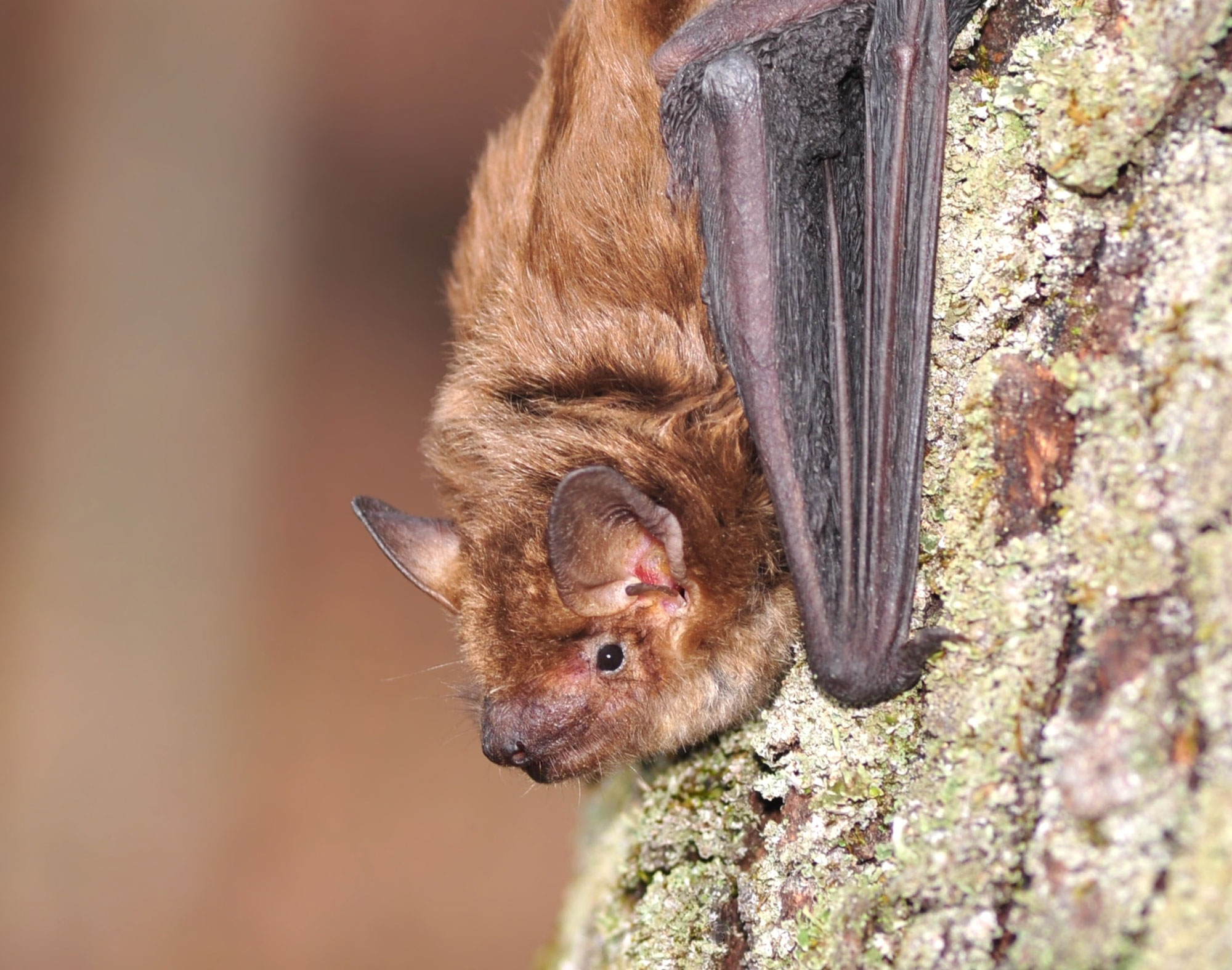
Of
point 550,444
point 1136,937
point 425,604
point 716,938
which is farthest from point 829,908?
point 425,604

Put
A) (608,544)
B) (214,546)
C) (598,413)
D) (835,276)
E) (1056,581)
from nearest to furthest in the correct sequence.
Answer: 1. (1056,581)
2. (835,276)
3. (608,544)
4. (598,413)
5. (214,546)

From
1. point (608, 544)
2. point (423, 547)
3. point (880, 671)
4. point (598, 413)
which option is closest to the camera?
point (880, 671)

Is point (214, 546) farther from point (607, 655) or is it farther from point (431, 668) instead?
point (607, 655)

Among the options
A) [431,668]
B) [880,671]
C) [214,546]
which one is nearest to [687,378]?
[880,671]

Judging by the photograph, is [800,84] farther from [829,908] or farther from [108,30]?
[108,30]

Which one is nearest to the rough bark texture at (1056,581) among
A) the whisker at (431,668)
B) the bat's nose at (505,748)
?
the bat's nose at (505,748)

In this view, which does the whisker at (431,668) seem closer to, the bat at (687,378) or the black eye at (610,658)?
the bat at (687,378)
